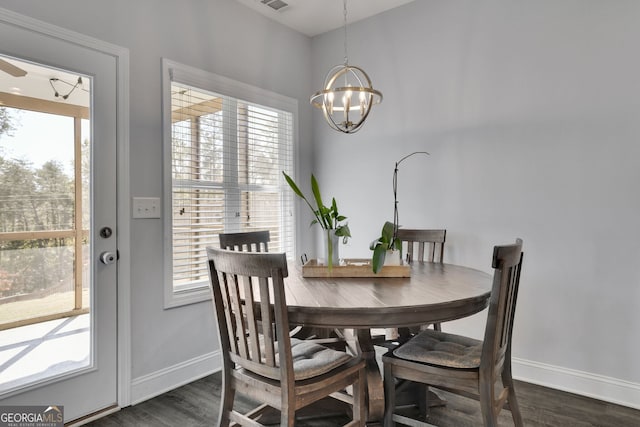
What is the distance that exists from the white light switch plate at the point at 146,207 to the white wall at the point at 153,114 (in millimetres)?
36

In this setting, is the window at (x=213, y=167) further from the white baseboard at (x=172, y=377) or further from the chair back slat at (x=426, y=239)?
the chair back slat at (x=426, y=239)

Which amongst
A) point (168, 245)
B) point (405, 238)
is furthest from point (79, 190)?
point (405, 238)

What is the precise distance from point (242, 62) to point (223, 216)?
1267mm

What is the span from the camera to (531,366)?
8.83 feet

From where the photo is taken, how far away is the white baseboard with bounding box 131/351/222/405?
245 centimetres

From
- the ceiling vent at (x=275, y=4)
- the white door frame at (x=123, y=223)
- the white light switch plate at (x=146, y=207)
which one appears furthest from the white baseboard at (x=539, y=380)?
the ceiling vent at (x=275, y=4)

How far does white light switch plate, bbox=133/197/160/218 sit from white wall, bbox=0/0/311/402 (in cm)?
4

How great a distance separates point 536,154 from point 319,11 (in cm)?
212

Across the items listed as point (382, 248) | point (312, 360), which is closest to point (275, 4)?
point (382, 248)

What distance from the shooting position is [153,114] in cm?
259

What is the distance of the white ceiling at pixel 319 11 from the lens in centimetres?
323

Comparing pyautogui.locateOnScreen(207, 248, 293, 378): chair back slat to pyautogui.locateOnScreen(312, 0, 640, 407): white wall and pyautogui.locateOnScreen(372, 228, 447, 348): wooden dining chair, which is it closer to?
pyautogui.locateOnScreen(372, 228, 447, 348): wooden dining chair

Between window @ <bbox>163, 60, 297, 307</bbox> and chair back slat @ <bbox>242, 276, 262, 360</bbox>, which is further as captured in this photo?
window @ <bbox>163, 60, 297, 307</bbox>

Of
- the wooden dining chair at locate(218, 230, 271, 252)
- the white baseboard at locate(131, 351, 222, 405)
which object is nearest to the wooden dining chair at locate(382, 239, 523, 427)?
the wooden dining chair at locate(218, 230, 271, 252)
